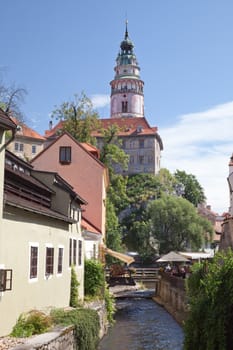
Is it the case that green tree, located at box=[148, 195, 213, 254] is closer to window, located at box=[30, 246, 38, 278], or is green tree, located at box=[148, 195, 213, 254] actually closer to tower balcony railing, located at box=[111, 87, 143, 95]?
tower balcony railing, located at box=[111, 87, 143, 95]

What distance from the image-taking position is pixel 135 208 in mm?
87625

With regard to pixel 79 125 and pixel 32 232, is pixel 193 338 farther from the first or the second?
pixel 79 125

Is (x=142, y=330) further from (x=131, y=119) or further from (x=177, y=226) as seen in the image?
(x=131, y=119)

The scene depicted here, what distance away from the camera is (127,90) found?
122 metres

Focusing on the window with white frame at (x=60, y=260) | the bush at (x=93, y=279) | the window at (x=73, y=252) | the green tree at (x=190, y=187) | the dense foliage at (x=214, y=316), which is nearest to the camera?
the dense foliage at (x=214, y=316)

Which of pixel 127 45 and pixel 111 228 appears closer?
pixel 111 228

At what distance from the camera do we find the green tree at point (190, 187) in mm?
94500

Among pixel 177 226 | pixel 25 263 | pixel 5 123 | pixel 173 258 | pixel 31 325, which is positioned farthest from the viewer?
pixel 177 226

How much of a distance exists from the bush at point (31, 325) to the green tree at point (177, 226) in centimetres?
5573

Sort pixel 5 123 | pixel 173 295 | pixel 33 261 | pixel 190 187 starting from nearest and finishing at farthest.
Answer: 1. pixel 5 123
2. pixel 33 261
3. pixel 173 295
4. pixel 190 187

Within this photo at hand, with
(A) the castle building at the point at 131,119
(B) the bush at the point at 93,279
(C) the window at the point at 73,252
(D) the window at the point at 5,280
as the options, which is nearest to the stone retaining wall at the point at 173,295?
(B) the bush at the point at 93,279

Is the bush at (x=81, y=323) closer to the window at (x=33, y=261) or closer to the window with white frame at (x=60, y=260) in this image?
the window at (x=33, y=261)

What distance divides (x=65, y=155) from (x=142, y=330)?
1304 cm

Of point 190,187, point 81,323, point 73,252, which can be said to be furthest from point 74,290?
point 190,187
